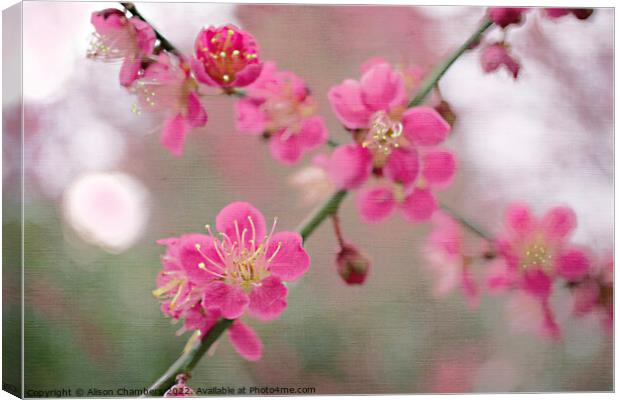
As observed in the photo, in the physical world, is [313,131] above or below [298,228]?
above

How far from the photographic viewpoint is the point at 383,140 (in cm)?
290

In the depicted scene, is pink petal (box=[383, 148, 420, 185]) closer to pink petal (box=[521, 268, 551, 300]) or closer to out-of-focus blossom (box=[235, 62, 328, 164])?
out-of-focus blossom (box=[235, 62, 328, 164])

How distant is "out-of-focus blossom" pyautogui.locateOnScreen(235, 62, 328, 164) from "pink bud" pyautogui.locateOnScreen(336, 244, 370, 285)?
331mm

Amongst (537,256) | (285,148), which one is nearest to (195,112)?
(285,148)

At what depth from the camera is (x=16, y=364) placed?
2.87 meters

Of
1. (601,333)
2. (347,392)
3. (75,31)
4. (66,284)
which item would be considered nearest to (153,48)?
(75,31)

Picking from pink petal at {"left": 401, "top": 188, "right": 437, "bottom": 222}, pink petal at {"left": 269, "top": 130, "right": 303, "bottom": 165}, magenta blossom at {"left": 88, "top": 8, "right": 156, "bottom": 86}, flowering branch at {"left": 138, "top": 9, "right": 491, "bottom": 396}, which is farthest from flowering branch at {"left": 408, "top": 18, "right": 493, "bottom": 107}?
magenta blossom at {"left": 88, "top": 8, "right": 156, "bottom": 86}

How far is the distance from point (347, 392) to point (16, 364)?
1.04m

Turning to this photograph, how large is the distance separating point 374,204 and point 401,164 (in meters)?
0.15

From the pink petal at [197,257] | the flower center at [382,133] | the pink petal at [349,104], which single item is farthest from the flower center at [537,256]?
the pink petal at [197,257]

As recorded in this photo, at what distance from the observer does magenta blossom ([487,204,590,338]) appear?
9.70ft

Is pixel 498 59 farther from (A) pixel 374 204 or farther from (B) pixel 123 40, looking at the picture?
(B) pixel 123 40

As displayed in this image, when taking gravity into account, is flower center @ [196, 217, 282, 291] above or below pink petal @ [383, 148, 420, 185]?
below

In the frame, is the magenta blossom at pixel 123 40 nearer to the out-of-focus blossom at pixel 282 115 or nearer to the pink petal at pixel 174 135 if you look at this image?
the pink petal at pixel 174 135
